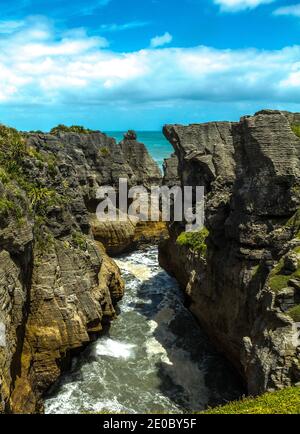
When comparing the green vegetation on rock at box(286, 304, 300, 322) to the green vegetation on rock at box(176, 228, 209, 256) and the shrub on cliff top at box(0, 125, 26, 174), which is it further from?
the shrub on cliff top at box(0, 125, 26, 174)

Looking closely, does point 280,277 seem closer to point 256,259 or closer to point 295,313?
point 295,313

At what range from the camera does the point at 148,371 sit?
2934 centimetres

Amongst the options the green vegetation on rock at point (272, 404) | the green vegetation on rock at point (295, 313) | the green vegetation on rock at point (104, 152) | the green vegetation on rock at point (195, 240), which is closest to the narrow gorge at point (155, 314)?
the green vegetation on rock at point (295, 313)

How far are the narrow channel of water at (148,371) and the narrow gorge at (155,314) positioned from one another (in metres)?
0.08

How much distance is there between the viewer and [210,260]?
31078 millimetres

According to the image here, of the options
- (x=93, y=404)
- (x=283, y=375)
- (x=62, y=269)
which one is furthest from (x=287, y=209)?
(x=93, y=404)

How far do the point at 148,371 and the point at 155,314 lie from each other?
8.98 m

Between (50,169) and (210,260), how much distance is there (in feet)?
42.2

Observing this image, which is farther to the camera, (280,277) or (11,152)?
(11,152)

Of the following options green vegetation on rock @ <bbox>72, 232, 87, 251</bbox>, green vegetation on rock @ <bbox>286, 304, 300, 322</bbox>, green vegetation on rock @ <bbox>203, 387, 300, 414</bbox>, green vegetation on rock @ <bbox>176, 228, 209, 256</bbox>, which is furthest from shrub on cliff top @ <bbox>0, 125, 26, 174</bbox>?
green vegetation on rock @ <bbox>203, 387, 300, 414</bbox>

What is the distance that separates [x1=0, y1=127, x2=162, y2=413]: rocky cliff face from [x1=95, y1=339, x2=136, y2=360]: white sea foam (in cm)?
188

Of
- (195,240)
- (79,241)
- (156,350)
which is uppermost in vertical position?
(79,241)

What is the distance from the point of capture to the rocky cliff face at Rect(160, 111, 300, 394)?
19219mm

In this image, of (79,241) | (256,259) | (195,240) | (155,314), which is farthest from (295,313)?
(155,314)
